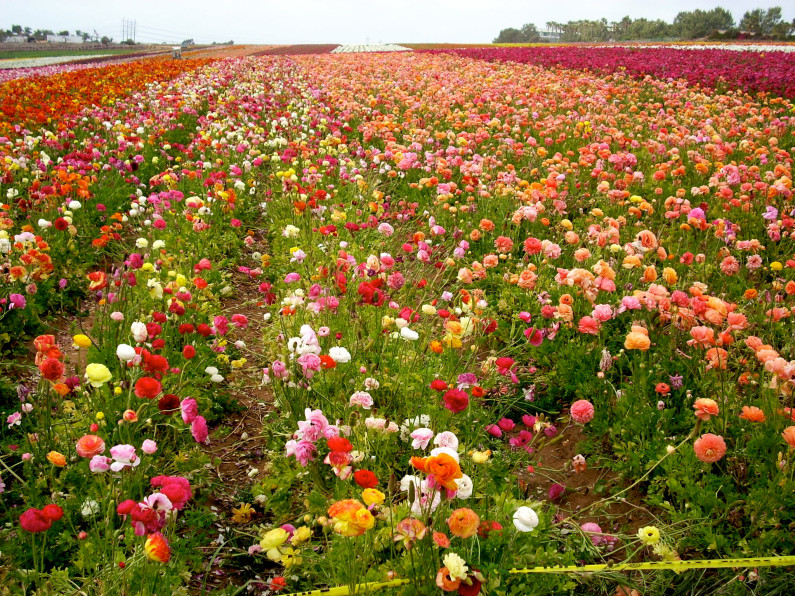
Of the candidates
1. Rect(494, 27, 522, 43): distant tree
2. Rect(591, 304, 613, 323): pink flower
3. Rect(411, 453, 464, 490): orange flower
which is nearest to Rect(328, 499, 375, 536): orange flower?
Rect(411, 453, 464, 490): orange flower

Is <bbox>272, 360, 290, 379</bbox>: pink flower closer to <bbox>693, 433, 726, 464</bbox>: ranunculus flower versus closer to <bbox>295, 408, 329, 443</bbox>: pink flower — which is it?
<bbox>295, 408, 329, 443</bbox>: pink flower

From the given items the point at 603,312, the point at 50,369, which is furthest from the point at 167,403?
the point at 603,312

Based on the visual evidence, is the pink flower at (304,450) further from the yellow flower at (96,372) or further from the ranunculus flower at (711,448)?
the ranunculus flower at (711,448)

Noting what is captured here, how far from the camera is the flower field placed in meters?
2.00

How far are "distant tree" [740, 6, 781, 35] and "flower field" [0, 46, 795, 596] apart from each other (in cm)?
5779

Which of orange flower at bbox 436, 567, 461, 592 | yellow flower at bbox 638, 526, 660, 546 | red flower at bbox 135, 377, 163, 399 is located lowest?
yellow flower at bbox 638, 526, 660, 546

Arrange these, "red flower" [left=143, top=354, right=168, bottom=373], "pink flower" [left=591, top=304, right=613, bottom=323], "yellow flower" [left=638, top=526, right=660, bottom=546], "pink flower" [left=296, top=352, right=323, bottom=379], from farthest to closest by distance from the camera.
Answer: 1. "pink flower" [left=591, top=304, right=613, bottom=323]
2. "pink flower" [left=296, top=352, right=323, bottom=379]
3. "red flower" [left=143, top=354, right=168, bottom=373]
4. "yellow flower" [left=638, top=526, right=660, bottom=546]

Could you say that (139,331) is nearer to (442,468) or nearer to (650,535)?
(442,468)

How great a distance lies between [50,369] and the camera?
2070 millimetres

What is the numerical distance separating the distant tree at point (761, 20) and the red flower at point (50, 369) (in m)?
62.0

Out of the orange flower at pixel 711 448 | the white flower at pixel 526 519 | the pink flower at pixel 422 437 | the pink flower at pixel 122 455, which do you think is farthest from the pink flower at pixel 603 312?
the pink flower at pixel 122 455

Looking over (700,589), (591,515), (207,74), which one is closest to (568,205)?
(591,515)

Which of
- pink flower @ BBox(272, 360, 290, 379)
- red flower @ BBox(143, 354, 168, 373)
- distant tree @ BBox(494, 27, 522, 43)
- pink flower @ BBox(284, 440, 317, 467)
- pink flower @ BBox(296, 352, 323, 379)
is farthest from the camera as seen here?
distant tree @ BBox(494, 27, 522, 43)

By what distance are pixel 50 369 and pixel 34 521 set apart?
2.21ft
